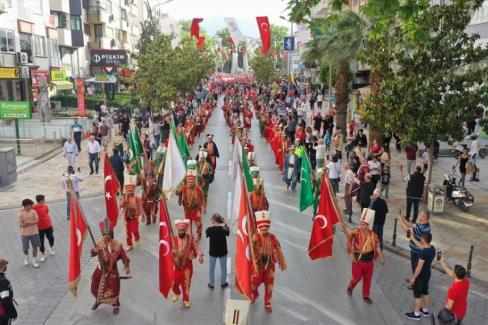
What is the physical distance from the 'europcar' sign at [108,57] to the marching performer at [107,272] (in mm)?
51807

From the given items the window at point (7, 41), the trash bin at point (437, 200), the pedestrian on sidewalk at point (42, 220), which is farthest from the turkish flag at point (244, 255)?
the window at point (7, 41)

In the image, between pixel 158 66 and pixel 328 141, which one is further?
pixel 158 66

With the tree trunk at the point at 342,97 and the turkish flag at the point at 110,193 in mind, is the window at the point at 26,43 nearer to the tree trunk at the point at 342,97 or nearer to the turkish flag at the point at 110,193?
the tree trunk at the point at 342,97

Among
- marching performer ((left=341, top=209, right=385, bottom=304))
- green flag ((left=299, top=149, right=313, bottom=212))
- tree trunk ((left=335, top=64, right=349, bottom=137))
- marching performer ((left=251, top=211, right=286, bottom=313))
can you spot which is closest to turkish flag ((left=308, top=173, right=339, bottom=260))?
marching performer ((left=341, top=209, right=385, bottom=304))

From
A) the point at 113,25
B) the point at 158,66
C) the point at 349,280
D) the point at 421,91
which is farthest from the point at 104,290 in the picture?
the point at 113,25

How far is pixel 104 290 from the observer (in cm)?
815

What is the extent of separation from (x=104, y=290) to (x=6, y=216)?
24.1 ft

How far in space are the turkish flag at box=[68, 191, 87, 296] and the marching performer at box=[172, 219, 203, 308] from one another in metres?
1.51

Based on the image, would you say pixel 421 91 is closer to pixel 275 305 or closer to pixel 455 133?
pixel 455 133

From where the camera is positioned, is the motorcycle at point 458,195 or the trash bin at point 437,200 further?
the motorcycle at point 458,195

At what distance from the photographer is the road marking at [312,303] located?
8.11m

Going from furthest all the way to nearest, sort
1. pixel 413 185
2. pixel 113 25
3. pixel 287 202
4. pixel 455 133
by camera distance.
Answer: pixel 113 25 → pixel 287 202 → pixel 455 133 → pixel 413 185

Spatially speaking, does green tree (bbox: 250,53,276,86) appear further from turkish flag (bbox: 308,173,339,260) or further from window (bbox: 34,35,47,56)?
turkish flag (bbox: 308,173,339,260)

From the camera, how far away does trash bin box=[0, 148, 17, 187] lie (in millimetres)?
17219
